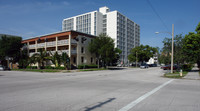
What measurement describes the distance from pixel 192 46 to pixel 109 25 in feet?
210

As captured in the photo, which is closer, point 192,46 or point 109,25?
point 192,46

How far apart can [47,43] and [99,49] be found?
50.4 feet

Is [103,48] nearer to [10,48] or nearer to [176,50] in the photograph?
[176,50]

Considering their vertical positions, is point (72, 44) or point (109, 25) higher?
point (109, 25)

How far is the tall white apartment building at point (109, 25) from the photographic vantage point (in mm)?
83438

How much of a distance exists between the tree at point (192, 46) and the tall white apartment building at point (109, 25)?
178 feet

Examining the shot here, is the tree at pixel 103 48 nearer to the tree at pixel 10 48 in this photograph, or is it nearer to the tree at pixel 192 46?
the tree at pixel 192 46

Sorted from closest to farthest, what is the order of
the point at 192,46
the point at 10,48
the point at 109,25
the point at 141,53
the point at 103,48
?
the point at 192,46, the point at 103,48, the point at 10,48, the point at 141,53, the point at 109,25

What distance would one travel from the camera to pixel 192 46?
78.6 feet

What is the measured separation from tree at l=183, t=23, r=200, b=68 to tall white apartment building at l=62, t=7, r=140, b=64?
54.1 metres

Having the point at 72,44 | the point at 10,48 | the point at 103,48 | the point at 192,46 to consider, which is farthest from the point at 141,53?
the point at 10,48

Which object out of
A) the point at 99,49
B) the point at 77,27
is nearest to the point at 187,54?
the point at 99,49

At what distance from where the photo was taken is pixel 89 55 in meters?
42.4

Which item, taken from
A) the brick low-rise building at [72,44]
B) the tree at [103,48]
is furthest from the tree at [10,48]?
the tree at [103,48]
